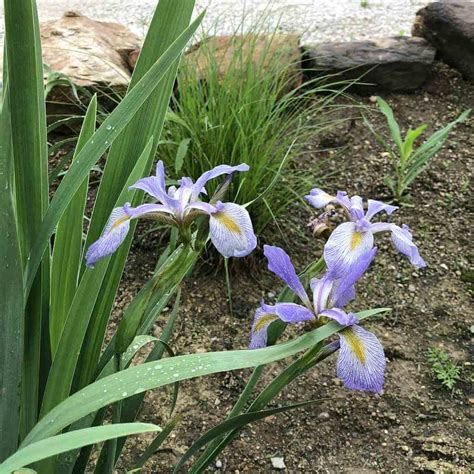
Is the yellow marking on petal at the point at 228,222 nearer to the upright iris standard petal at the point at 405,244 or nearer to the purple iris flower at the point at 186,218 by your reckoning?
the purple iris flower at the point at 186,218

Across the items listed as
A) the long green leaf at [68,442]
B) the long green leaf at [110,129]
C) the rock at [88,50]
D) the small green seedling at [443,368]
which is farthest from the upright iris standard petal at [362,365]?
the rock at [88,50]

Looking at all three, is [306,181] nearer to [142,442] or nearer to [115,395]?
[142,442]

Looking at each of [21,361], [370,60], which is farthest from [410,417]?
[370,60]

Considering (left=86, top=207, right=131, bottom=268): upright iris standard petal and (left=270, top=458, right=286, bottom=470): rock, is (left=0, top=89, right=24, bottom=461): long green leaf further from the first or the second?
(left=270, top=458, right=286, bottom=470): rock

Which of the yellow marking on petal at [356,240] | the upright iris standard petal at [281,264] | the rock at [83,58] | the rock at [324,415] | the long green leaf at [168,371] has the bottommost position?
the rock at [324,415]

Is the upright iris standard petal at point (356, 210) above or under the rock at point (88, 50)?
above

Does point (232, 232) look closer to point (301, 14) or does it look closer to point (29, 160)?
point (29, 160)

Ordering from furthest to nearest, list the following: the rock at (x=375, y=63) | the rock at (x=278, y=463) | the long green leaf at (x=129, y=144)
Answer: the rock at (x=375, y=63) < the rock at (x=278, y=463) < the long green leaf at (x=129, y=144)
